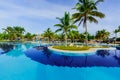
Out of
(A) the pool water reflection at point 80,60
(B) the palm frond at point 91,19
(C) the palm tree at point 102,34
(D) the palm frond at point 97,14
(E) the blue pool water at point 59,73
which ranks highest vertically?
(D) the palm frond at point 97,14

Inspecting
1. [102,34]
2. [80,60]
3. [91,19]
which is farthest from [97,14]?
[102,34]

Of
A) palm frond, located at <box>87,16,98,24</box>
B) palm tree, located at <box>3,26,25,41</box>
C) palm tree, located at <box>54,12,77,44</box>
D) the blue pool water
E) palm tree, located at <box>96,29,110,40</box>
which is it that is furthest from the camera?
palm tree, located at <box>3,26,25,41</box>

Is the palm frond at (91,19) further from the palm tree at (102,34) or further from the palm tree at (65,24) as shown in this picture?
the palm tree at (102,34)

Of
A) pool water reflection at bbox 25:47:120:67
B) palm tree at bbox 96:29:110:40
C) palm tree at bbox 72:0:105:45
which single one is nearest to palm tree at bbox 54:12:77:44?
palm tree at bbox 72:0:105:45

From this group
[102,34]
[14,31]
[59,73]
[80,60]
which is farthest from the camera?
[14,31]

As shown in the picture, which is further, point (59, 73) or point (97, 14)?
point (97, 14)

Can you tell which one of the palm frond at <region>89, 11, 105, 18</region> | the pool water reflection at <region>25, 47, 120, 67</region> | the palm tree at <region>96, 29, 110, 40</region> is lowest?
the pool water reflection at <region>25, 47, 120, 67</region>

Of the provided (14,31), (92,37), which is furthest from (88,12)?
(14,31)

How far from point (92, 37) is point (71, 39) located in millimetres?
9984

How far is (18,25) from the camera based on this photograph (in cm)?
6869

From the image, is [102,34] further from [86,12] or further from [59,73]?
[59,73]

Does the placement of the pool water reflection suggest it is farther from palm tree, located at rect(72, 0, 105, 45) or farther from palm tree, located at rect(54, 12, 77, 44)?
palm tree, located at rect(54, 12, 77, 44)

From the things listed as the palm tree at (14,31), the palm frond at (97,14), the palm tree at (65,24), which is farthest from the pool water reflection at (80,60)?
the palm tree at (14,31)

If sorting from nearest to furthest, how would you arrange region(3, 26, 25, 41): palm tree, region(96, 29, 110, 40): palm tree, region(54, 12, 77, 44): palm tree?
region(54, 12, 77, 44): palm tree → region(96, 29, 110, 40): palm tree → region(3, 26, 25, 41): palm tree
